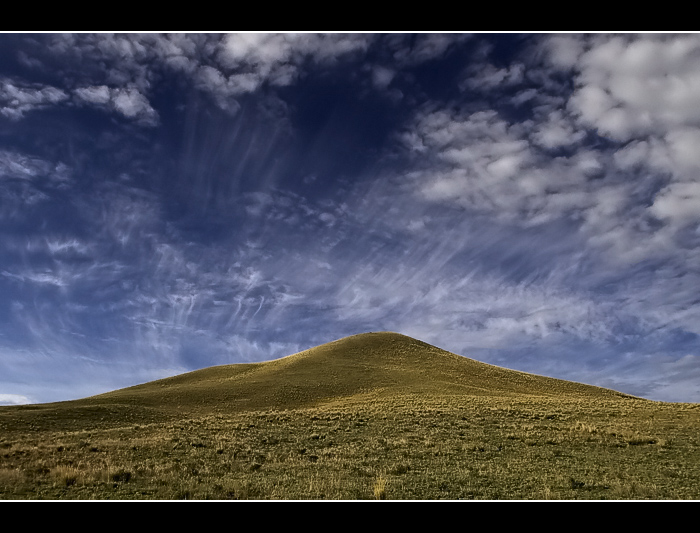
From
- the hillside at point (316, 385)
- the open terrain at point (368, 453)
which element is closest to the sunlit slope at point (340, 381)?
the hillside at point (316, 385)

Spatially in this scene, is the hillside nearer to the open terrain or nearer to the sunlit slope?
the sunlit slope

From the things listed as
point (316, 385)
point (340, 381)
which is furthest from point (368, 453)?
point (340, 381)

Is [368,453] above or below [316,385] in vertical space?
below

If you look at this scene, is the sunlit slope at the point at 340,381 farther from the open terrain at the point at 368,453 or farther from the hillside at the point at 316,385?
the open terrain at the point at 368,453

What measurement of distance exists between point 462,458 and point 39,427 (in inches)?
1357

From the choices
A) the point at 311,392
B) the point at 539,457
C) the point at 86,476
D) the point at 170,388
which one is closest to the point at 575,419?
the point at 539,457

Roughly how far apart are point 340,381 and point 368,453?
4540 centimetres

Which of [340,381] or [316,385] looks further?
[340,381]

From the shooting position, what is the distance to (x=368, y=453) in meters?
19.8

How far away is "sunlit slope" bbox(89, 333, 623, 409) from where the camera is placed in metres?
55.4

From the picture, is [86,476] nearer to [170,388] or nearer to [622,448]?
[622,448]

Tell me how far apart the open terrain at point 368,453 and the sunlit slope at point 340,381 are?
9.49 meters

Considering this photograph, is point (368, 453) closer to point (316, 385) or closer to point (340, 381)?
point (316, 385)
